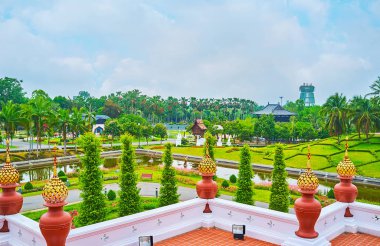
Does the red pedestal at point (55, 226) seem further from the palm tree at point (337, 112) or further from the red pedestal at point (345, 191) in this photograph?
the palm tree at point (337, 112)

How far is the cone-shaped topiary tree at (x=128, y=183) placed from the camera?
16.3m

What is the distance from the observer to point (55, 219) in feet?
22.2

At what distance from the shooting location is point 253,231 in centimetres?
930

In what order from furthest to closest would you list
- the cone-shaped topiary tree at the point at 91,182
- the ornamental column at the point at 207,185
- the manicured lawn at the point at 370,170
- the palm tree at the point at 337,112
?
the palm tree at the point at 337,112 → the manicured lawn at the point at 370,170 → the cone-shaped topiary tree at the point at 91,182 → the ornamental column at the point at 207,185

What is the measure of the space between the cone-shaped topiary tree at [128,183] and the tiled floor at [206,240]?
712 cm

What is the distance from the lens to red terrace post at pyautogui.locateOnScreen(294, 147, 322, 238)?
7.81 m

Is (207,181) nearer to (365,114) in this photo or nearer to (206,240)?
(206,240)

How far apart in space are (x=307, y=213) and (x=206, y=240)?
2.72 metres

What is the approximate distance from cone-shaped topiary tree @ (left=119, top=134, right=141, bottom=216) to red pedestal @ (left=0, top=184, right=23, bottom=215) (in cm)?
759

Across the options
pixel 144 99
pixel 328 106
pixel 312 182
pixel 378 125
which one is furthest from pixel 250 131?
pixel 312 182

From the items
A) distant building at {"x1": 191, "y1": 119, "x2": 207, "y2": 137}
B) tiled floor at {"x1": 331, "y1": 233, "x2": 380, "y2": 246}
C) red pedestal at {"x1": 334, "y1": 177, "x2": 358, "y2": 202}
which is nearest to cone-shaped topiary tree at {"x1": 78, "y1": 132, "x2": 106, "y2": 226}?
red pedestal at {"x1": 334, "y1": 177, "x2": 358, "y2": 202}

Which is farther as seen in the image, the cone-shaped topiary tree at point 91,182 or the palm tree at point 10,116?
the palm tree at point 10,116

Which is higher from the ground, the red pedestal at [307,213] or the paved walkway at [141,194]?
the red pedestal at [307,213]

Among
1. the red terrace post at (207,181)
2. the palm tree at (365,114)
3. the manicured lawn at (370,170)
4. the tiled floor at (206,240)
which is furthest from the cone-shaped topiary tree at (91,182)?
the palm tree at (365,114)
